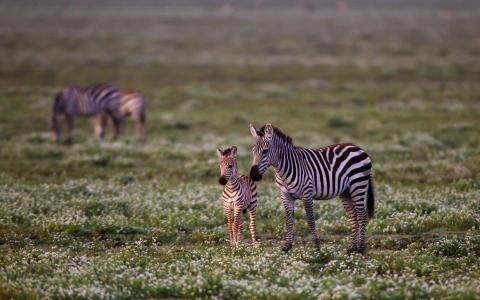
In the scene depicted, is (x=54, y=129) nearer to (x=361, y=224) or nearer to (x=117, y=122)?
(x=117, y=122)

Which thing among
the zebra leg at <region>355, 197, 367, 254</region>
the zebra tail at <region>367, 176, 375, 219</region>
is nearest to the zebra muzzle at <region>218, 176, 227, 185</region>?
the zebra leg at <region>355, 197, 367, 254</region>

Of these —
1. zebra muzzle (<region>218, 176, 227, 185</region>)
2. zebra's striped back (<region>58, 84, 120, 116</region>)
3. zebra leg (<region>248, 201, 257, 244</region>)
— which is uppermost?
zebra's striped back (<region>58, 84, 120, 116</region>)

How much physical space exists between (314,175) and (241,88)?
3461 centimetres

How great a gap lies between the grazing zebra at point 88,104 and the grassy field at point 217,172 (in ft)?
3.75

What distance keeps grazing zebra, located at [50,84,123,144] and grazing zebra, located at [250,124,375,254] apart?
61.8 feet

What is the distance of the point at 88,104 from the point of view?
32719 mm

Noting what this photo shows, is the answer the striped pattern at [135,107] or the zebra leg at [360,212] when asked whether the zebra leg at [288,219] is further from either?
the striped pattern at [135,107]

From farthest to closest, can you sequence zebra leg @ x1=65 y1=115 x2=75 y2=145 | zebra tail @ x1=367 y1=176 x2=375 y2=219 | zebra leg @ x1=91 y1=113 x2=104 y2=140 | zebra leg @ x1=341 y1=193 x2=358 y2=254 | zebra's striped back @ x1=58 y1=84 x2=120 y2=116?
zebra's striped back @ x1=58 y1=84 x2=120 y2=116, zebra leg @ x1=91 y1=113 x2=104 y2=140, zebra leg @ x1=65 y1=115 x2=75 y2=145, zebra tail @ x1=367 y1=176 x2=375 y2=219, zebra leg @ x1=341 y1=193 x2=358 y2=254

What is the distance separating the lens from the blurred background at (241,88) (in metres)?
26.0

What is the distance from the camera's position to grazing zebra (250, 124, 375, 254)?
45.5ft

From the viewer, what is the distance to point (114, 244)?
610 inches

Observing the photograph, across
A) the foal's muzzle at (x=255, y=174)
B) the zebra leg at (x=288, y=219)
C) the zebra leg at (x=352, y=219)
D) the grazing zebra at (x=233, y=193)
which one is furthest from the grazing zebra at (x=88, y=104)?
the foal's muzzle at (x=255, y=174)

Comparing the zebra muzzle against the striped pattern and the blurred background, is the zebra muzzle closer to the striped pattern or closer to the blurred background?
the blurred background

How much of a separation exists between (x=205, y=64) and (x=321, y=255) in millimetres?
48488
